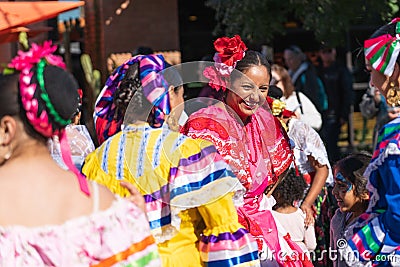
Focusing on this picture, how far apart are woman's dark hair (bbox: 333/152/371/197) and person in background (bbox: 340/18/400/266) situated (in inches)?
52.1

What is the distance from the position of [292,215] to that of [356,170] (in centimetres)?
72

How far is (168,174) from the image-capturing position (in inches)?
144

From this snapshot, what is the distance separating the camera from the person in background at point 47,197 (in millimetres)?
2828

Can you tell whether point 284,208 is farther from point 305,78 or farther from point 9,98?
point 305,78

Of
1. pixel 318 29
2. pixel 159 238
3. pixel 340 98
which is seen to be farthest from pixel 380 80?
pixel 340 98

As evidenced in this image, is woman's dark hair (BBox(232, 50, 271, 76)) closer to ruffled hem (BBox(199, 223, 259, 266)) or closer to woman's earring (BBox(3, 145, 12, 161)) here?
ruffled hem (BBox(199, 223, 259, 266))

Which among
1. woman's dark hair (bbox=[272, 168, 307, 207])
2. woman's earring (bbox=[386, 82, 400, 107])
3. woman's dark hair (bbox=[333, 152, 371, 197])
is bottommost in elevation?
woman's dark hair (bbox=[272, 168, 307, 207])

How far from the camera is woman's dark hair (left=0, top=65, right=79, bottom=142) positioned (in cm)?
287

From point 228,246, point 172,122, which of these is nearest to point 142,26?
point 172,122

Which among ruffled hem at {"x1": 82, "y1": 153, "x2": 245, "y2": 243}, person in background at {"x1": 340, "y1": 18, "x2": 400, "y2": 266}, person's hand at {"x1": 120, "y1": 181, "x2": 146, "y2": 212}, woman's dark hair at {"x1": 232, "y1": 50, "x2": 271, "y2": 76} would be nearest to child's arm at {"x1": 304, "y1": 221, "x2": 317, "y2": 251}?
woman's dark hair at {"x1": 232, "y1": 50, "x2": 271, "y2": 76}

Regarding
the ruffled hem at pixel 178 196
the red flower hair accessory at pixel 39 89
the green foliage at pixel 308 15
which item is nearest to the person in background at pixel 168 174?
the ruffled hem at pixel 178 196

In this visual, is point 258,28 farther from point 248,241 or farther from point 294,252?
point 248,241

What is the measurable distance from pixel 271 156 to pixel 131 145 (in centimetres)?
127

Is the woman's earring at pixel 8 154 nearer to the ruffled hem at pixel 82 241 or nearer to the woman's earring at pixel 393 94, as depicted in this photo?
the ruffled hem at pixel 82 241
